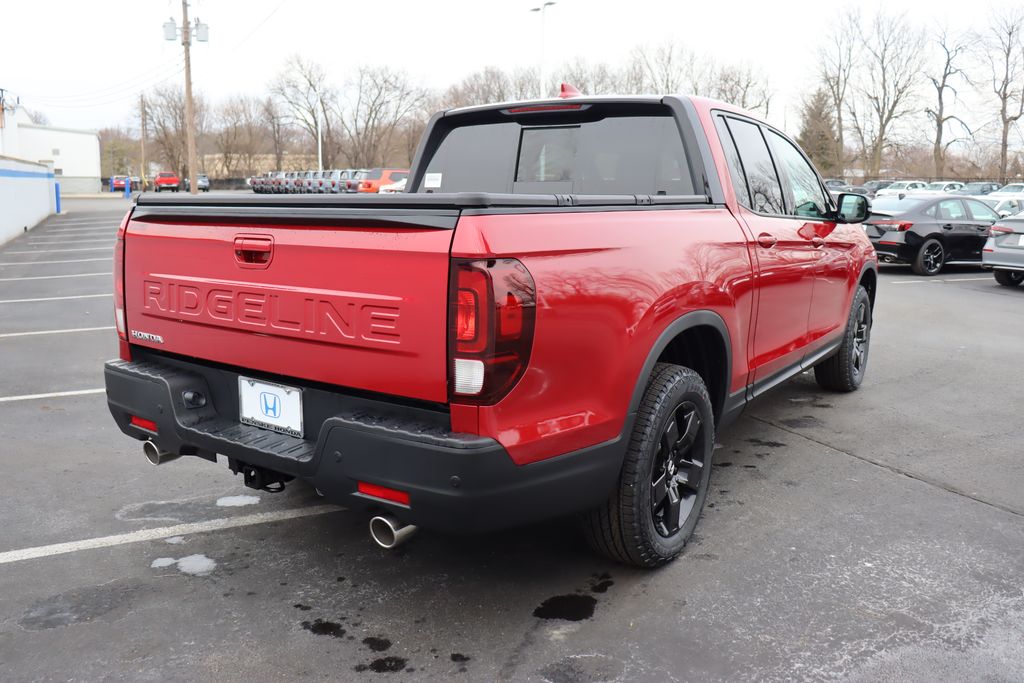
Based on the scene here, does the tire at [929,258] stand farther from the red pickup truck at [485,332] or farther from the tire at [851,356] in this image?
the red pickup truck at [485,332]

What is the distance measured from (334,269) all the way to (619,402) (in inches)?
42.3

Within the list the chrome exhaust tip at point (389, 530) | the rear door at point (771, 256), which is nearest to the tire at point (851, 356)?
the rear door at point (771, 256)

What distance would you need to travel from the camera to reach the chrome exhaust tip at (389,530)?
8.82 feet

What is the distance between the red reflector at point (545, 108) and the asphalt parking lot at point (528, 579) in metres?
2.06

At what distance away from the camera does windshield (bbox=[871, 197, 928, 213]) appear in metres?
15.2

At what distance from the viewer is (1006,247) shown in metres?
13.6

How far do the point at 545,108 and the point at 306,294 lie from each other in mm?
2017

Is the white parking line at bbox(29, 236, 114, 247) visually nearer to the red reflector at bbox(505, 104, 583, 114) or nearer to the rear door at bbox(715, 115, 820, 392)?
the red reflector at bbox(505, 104, 583, 114)

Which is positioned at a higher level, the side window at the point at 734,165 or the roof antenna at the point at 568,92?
the roof antenna at the point at 568,92

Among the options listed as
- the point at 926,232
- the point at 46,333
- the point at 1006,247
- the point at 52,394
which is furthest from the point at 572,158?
the point at 926,232

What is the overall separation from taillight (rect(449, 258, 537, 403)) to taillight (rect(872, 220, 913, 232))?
1444cm

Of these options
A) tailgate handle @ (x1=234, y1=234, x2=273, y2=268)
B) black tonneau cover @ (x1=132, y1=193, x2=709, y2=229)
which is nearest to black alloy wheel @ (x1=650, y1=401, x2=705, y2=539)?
black tonneau cover @ (x1=132, y1=193, x2=709, y2=229)

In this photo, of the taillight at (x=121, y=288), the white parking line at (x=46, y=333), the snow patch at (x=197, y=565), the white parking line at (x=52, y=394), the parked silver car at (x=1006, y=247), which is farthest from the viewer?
the parked silver car at (x=1006, y=247)

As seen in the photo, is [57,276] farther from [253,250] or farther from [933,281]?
[933,281]
